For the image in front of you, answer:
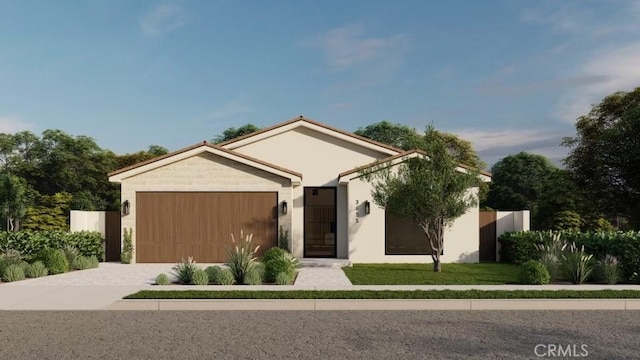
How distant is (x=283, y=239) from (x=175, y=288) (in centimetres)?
801

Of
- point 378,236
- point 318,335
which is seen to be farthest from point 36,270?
point 378,236

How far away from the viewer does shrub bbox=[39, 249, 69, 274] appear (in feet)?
52.9

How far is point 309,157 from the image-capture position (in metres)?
22.2

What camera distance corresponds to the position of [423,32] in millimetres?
21953

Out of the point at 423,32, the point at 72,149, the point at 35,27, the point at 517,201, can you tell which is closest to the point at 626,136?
the point at 423,32

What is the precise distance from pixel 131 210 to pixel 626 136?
2566 cm

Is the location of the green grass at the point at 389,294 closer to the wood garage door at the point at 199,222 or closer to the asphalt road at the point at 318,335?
the asphalt road at the point at 318,335

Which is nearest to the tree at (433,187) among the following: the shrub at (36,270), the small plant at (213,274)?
the small plant at (213,274)

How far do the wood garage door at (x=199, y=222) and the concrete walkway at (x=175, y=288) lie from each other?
3.69m

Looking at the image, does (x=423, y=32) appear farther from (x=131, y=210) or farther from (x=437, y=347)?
(x=437, y=347)

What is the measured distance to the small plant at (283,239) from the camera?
19748mm

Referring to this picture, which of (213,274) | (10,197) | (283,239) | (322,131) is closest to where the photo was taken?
(213,274)

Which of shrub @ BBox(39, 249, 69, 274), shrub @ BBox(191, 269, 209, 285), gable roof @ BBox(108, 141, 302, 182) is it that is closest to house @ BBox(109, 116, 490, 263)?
gable roof @ BBox(108, 141, 302, 182)

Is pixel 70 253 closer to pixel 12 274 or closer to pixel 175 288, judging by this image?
pixel 12 274
